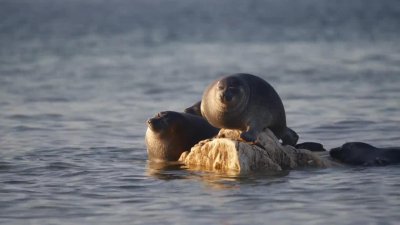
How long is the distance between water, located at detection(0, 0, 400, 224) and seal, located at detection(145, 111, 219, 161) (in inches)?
15.5

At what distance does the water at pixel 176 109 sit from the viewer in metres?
12.2

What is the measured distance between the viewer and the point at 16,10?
7788 centimetres

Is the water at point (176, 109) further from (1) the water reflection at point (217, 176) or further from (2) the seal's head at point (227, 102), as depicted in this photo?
(2) the seal's head at point (227, 102)

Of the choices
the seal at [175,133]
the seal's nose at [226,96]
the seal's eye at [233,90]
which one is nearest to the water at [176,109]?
the seal at [175,133]

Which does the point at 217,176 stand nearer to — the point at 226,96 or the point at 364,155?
the point at 226,96

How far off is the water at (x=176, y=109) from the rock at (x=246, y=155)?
0.19 m

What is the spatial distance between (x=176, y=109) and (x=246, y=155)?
7844 mm

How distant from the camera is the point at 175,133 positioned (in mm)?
14930

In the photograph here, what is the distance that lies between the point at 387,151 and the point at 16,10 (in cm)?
6531

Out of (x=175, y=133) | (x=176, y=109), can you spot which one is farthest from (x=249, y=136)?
(x=176, y=109)

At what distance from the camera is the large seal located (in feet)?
46.0

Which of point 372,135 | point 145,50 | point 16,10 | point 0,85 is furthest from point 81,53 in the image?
point 16,10

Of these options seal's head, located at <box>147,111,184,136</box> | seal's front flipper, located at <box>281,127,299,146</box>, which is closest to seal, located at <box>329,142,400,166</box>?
seal's front flipper, located at <box>281,127,299,146</box>

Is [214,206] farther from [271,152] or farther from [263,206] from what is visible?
[271,152]
